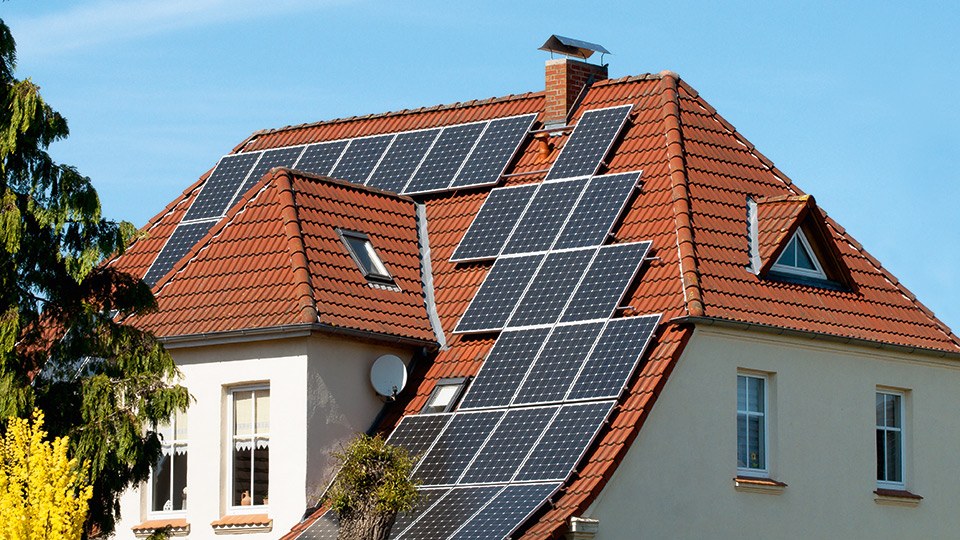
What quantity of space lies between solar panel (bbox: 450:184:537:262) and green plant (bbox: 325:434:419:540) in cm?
546

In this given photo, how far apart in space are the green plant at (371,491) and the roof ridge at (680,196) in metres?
5.08

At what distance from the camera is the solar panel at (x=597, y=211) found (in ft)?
99.8

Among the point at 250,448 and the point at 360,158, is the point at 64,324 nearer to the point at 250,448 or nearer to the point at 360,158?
the point at 250,448

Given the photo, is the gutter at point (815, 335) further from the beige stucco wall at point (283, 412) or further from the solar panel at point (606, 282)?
the beige stucco wall at point (283, 412)

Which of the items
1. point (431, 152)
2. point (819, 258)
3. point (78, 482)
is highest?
point (431, 152)

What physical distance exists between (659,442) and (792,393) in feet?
10.4

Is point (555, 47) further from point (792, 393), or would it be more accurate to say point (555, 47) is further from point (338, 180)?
point (792, 393)

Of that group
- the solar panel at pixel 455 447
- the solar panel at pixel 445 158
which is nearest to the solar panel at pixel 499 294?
the solar panel at pixel 455 447

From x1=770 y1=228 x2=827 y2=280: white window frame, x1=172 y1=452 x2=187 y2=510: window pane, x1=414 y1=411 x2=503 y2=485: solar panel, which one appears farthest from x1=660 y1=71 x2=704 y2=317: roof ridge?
x1=172 y1=452 x2=187 y2=510: window pane

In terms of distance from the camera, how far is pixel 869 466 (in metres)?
Result: 30.9

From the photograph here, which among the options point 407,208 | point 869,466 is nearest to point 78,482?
point 407,208

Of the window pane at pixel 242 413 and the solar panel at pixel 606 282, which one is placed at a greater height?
the solar panel at pixel 606 282

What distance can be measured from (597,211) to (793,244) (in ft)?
11.0

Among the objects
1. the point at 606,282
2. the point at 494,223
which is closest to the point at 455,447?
the point at 606,282
